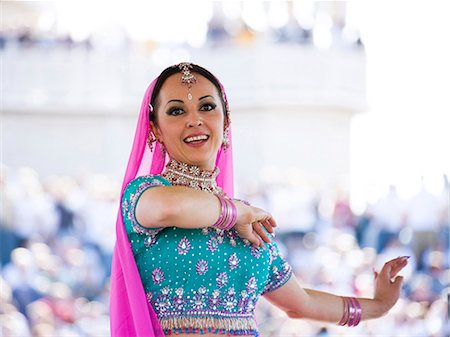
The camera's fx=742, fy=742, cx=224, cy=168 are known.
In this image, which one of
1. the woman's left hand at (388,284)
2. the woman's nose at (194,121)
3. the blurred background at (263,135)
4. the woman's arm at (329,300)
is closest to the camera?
the woman's nose at (194,121)

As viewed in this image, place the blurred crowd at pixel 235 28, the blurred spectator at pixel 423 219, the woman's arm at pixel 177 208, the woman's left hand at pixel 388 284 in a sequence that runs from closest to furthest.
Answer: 1. the woman's arm at pixel 177 208
2. the woman's left hand at pixel 388 284
3. the blurred spectator at pixel 423 219
4. the blurred crowd at pixel 235 28

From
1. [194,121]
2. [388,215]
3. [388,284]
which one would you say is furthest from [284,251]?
[194,121]

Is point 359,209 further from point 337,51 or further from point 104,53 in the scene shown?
point 104,53

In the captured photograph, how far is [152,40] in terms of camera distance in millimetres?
6059

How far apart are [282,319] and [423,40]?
89.5 inches

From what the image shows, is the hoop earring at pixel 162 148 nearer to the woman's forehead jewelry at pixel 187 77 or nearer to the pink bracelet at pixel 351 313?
the woman's forehead jewelry at pixel 187 77

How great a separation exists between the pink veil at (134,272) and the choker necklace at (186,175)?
2.7 inches

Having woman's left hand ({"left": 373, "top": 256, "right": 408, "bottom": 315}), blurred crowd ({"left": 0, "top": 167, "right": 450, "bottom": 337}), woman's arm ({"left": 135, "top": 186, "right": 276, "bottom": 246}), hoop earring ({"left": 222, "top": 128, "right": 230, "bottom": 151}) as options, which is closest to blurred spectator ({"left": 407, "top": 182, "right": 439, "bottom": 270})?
blurred crowd ({"left": 0, "top": 167, "right": 450, "bottom": 337})

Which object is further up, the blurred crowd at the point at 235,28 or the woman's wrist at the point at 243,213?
the blurred crowd at the point at 235,28

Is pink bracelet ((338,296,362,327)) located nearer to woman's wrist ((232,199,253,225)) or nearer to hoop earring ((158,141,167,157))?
woman's wrist ((232,199,253,225))

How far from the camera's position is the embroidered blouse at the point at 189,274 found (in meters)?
1.28

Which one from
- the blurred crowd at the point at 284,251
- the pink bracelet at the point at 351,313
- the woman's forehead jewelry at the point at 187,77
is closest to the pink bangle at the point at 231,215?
the woman's forehead jewelry at the point at 187,77

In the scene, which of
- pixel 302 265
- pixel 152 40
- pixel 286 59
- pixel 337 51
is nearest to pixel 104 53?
pixel 152 40

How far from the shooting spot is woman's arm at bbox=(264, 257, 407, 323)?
58.4 inches
